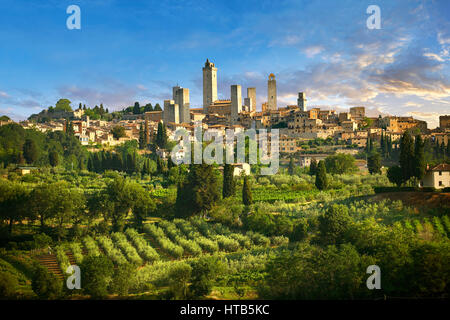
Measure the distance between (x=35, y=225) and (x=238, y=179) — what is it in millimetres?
14191

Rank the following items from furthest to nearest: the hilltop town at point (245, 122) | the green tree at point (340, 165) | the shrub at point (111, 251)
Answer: the hilltop town at point (245, 122) < the green tree at point (340, 165) < the shrub at point (111, 251)

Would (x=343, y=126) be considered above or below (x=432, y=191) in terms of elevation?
above

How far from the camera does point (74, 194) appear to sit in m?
21.7

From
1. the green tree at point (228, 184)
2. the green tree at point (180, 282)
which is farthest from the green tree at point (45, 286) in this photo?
the green tree at point (228, 184)

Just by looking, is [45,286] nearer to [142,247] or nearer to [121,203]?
[142,247]

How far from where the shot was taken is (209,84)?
6469 centimetres

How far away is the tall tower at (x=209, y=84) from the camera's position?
62272 millimetres

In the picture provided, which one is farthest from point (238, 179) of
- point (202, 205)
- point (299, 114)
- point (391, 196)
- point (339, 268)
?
point (299, 114)

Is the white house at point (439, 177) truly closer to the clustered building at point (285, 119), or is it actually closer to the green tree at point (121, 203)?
the green tree at point (121, 203)

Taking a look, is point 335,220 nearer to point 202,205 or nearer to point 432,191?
point 432,191

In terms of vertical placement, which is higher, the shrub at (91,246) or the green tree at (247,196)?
the green tree at (247,196)

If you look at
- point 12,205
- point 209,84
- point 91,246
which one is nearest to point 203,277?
point 91,246

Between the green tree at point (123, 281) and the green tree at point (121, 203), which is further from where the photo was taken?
the green tree at point (121, 203)

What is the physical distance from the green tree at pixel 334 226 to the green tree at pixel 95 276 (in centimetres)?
817
